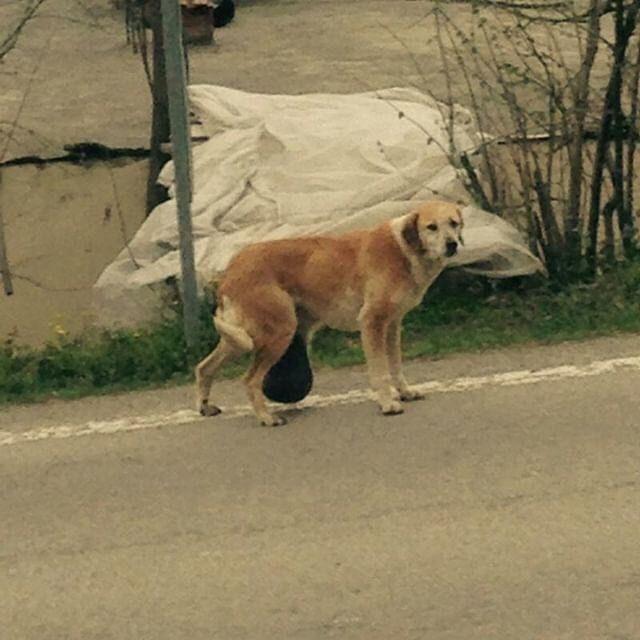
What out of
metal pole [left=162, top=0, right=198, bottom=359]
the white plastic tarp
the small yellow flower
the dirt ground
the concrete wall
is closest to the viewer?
metal pole [left=162, top=0, right=198, bottom=359]

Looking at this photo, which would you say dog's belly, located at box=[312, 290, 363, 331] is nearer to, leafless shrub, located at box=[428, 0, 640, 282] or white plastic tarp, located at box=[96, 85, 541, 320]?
white plastic tarp, located at box=[96, 85, 541, 320]

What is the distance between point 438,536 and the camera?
5.37 metres

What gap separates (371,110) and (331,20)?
40.3 ft

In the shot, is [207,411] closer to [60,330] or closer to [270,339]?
[270,339]

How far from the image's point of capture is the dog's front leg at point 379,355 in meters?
6.77

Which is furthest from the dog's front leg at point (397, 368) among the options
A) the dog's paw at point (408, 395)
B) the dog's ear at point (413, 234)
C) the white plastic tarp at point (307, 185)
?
the white plastic tarp at point (307, 185)

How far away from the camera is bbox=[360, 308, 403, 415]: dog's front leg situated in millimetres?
6770

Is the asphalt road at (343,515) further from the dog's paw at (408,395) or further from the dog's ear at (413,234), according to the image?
the dog's ear at (413,234)

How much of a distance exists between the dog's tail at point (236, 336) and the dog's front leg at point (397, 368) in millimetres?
633

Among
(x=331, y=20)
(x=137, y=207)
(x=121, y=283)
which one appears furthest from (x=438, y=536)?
(x=331, y=20)

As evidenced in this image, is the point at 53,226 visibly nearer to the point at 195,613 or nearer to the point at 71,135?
the point at 71,135

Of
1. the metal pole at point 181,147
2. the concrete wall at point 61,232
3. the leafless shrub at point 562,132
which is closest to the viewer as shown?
the metal pole at point 181,147

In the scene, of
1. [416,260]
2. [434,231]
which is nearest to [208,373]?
[416,260]

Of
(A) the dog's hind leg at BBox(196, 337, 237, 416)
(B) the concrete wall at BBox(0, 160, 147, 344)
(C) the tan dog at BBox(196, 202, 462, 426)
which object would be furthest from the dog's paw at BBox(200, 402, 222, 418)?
(B) the concrete wall at BBox(0, 160, 147, 344)
